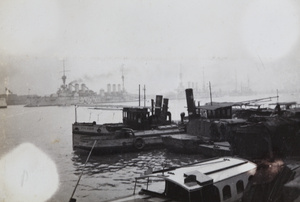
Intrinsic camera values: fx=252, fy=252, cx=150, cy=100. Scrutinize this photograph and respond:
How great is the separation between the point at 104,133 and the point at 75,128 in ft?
13.5

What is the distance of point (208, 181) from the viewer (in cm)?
890

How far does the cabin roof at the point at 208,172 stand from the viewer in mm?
8836

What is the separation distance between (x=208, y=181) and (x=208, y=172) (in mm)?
1756

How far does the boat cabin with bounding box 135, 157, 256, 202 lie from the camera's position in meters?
8.64

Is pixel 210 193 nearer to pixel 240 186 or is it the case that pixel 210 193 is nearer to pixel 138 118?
pixel 240 186

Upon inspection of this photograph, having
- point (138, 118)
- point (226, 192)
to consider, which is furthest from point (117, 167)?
point (226, 192)

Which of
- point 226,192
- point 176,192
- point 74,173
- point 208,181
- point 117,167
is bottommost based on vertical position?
point 74,173

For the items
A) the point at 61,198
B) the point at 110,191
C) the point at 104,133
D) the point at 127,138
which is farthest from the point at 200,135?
the point at 61,198

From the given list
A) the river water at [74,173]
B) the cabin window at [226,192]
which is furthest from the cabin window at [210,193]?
the river water at [74,173]

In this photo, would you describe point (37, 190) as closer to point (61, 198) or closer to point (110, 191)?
point (61, 198)

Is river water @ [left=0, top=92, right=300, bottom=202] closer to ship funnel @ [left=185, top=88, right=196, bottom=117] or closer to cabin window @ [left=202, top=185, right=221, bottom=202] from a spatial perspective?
ship funnel @ [left=185, top=88, right=196, bottom=117]

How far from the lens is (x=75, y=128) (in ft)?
104

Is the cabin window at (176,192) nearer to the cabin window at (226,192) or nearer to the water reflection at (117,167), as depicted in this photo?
the cabin window at (226,192)

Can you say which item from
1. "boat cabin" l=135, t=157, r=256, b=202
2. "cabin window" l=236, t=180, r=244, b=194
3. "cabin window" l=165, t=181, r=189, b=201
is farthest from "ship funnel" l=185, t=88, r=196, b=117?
"cabin window" l=165, t=181, r=189, b=201
